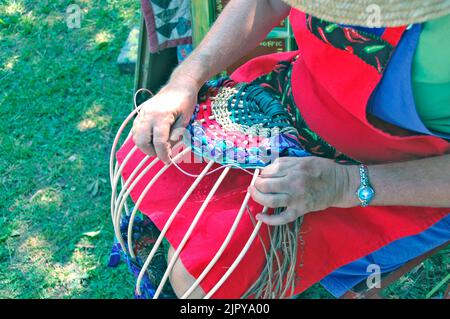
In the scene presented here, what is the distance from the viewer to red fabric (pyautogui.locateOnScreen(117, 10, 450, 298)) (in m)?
1.25

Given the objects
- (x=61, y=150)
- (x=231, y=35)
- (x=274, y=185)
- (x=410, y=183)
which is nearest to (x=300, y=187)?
(x=274, y=185)

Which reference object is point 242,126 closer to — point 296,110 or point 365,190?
point 296,110

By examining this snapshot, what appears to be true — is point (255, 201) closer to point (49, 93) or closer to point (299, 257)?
point (299, 257)

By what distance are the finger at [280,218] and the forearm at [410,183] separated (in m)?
0.14

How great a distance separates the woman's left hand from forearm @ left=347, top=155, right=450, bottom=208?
0.08ft

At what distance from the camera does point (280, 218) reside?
1200 millimetres

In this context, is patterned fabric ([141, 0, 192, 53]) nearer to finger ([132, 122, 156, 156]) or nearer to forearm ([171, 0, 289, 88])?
forearm ([171, 0, 289, 88])

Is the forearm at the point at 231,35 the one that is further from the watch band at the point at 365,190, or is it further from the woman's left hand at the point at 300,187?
the watch band at the point at 365,190

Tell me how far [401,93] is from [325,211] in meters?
0.33

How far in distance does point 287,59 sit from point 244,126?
1.01 feet

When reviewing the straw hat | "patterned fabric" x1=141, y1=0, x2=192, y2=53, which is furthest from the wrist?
"patterned fabric" x1=141, y1=0, x2=192, y2=53

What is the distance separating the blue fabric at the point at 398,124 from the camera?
116 cm

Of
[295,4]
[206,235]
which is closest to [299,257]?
[206,235]

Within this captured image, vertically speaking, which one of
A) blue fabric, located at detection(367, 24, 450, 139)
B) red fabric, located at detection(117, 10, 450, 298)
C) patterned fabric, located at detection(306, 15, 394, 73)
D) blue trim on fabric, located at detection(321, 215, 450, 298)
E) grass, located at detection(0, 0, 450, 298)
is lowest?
grass, located at detection(0, 0, 450, 298)
